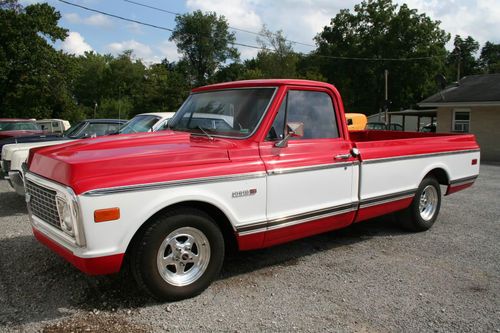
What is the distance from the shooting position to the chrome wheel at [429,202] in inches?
243

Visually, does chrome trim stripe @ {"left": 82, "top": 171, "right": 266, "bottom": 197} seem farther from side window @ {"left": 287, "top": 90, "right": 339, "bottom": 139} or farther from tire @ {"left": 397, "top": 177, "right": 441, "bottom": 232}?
tire @ {"left": 397, "top": 177, "right": 441, "bottom": 232}

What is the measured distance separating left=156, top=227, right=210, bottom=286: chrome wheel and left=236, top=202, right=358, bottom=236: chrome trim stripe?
1.23ft

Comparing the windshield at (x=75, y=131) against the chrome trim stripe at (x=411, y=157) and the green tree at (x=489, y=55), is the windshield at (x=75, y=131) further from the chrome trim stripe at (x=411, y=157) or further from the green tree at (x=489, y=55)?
the green tree at (x=489, y=55)

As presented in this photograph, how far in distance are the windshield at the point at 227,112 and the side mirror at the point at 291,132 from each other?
0.29 meters

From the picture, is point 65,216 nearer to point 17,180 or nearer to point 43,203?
point 43,203

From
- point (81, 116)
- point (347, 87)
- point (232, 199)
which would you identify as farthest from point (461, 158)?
point (81, 116)

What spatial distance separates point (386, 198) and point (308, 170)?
1.45 m

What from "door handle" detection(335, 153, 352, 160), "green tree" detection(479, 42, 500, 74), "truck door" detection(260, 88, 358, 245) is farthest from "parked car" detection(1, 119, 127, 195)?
"green tree" detection(479, 42, 500, 74)

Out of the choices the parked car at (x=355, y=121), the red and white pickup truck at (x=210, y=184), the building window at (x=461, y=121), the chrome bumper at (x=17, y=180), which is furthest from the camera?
the building window at (x=461, y=121)

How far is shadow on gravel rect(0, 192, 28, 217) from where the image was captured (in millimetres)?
7008

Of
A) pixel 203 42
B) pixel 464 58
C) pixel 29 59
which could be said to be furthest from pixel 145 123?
pixel 464 58

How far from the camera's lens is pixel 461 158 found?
6.53m

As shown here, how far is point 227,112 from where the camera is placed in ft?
14.7

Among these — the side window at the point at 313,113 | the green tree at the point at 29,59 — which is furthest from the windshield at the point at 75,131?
the green tree at the point at 29,59
